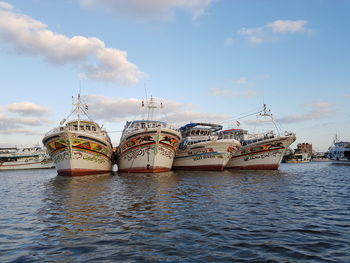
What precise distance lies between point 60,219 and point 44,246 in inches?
114

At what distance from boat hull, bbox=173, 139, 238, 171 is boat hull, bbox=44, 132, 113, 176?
1221cm

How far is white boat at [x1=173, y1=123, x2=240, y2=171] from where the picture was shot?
3297 cm

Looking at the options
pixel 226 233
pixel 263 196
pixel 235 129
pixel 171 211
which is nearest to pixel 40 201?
pixel 171 211

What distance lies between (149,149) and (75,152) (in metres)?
8.13

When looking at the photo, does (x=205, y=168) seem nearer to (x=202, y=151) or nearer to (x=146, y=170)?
(x=202, y=151)

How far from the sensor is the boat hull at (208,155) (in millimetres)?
32812

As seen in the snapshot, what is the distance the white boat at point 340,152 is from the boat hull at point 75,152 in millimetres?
56919

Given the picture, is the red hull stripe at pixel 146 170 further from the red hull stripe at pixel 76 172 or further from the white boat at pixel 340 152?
the white boat at pixel 340 152

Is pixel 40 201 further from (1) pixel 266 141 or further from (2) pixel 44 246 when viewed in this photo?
(1) pixel 266 141

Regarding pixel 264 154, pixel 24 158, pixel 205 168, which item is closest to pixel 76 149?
pixel 205 168

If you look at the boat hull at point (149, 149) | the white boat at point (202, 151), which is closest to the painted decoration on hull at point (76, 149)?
the boat hull at point (149, 149)

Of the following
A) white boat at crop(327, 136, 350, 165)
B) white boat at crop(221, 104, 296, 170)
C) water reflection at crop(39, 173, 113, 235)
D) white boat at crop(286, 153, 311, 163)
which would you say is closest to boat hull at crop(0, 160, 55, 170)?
white boat at crop(221, 104, 296, 170)

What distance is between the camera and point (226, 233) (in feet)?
24.1

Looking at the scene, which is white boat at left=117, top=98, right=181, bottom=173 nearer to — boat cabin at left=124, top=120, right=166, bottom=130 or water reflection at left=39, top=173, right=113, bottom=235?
boat cabin at left=124, top=120, right=166, bottom=130
